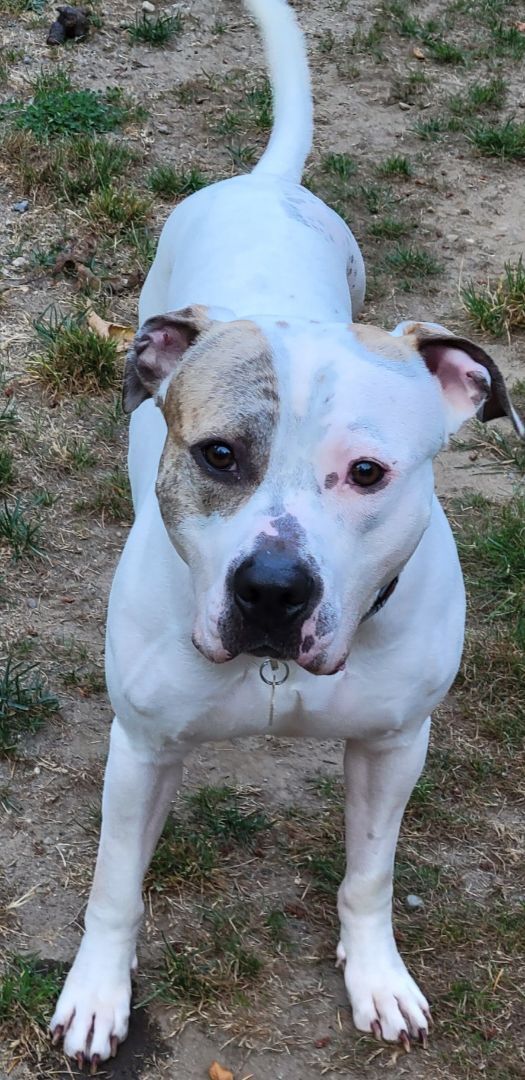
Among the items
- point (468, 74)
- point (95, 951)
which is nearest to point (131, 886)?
point (95, 951)

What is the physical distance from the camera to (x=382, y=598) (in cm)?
290

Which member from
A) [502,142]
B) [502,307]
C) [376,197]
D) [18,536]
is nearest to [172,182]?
[376,197]

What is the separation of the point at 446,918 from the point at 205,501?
5.51 ft

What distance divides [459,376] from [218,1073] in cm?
173

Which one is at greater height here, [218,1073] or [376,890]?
[376,890]

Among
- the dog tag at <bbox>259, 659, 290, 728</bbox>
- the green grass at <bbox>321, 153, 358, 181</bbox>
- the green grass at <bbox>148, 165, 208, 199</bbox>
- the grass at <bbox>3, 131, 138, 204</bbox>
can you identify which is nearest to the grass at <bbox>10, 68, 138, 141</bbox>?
the grass at <bbox>3, 131, 138, 204</bbox>

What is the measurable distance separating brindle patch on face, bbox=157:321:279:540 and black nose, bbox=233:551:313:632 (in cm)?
17

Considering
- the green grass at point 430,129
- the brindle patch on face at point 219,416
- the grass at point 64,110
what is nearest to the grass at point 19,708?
the brindle patch on face at point 219,416

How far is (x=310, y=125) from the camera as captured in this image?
4.67 meters

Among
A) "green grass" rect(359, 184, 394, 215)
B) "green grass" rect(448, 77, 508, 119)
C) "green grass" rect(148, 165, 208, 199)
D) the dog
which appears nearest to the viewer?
the dog

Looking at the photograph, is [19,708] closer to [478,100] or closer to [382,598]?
[382,598]

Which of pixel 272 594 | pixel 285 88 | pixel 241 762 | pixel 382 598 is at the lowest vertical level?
pixel 241 762

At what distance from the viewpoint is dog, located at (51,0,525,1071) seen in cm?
259

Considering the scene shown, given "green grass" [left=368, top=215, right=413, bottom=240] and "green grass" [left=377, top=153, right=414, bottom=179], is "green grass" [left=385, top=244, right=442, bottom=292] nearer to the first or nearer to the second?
"green grass" [left=368, top=215, right=413, bottom=240]
